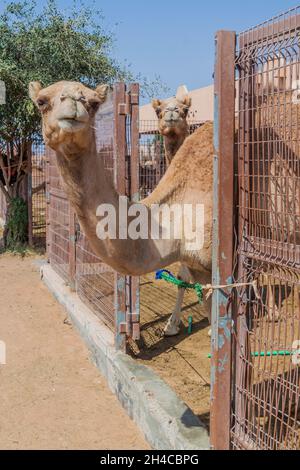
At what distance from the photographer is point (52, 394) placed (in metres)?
4.90

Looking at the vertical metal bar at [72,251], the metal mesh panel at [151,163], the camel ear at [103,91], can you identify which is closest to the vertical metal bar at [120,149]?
the camel ear at [103,91]

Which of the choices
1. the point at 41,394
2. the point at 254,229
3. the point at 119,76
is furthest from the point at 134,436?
the point at 119,76

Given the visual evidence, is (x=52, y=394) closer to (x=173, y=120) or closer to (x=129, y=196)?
(x=129, y=196)

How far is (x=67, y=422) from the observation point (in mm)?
4355

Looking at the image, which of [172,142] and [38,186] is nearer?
[172,142]

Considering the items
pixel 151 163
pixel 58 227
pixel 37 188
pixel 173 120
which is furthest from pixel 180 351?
pixel 37 188

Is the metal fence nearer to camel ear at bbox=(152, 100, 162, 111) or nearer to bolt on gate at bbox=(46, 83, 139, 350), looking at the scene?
bolt on gate at bbox=(46, 83, 139, 350)

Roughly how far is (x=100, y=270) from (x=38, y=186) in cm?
732

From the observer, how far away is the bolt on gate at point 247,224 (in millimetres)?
2678

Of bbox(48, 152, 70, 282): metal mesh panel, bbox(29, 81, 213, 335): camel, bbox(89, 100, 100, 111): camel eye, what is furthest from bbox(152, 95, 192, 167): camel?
bbox(89, 100, 100, 111): camel eye

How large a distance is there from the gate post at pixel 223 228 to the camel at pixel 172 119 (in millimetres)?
2792

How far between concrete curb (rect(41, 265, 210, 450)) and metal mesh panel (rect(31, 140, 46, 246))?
622cm

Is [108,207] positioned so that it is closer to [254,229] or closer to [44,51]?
[254,229]

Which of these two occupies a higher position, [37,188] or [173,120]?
[173,120]
